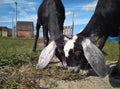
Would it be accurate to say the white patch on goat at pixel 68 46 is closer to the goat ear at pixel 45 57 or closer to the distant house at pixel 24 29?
the goat ear at pixel 45 57

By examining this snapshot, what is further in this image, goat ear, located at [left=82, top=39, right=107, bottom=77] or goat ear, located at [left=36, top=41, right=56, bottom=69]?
goat ear, located at [left=36, top=41, right=56, bottom=69]

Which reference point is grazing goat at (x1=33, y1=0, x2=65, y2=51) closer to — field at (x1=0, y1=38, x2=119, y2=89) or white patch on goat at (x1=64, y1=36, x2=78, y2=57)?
field at (x1=0, y1=38, x2=119, y2=89)

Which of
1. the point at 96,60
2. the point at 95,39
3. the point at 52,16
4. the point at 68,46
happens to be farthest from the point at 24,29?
the point at 96,60

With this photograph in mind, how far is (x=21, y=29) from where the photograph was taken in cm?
4128

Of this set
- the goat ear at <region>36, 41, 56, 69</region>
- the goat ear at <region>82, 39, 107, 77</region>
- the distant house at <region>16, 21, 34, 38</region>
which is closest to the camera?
the goat ear at <region>82, 39, 107, 77</region>

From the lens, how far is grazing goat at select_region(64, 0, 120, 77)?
182 inches

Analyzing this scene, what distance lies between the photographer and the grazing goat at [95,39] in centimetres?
462

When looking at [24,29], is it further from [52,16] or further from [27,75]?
[27,75]

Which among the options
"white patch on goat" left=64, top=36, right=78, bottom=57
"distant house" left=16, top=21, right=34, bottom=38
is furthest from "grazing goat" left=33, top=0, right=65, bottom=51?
"distant house" left=16, top=21, right=34, bottom=38

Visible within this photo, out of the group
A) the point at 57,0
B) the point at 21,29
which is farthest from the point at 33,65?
the point at 21,29

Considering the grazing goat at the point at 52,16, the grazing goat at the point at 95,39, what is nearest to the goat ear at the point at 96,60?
the grazing goat at the point at 95,39

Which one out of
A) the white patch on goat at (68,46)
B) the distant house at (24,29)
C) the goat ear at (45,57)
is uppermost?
the white patch on goat at (68,46)

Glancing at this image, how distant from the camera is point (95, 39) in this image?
5.23m

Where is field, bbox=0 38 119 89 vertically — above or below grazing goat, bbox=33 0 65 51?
below
